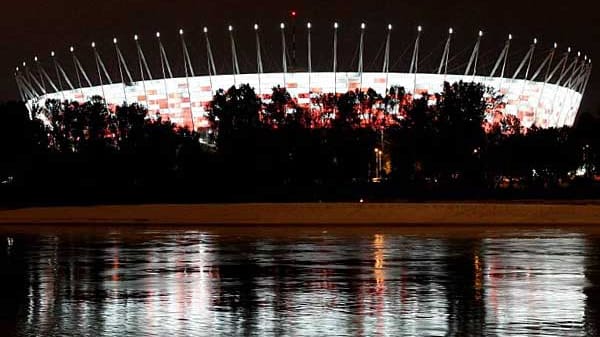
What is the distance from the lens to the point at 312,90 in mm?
101500

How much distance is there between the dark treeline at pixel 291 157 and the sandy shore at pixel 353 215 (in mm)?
15531

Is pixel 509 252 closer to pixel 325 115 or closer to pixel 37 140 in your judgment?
pixel 325 115

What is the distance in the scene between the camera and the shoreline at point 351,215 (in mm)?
39938

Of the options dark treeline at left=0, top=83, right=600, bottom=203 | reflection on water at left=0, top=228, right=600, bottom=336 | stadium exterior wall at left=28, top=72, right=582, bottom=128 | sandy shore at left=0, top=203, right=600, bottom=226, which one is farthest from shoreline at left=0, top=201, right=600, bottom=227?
stadium exterior wall at left=28, top=72, right=582, bottom=128

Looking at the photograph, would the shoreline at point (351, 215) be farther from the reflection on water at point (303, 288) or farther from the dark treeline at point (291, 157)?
the dark treeline at point (291, 157)

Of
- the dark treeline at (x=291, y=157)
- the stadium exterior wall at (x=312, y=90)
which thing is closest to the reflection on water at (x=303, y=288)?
the dark treeline at (x=291, y=157)

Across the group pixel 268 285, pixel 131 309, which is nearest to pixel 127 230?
pixel 268 285

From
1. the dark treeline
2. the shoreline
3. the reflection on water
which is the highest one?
the dark treeline

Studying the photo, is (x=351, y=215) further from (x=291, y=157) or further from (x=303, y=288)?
(x=303, y=288)

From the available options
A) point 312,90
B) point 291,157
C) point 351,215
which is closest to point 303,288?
point 351,215

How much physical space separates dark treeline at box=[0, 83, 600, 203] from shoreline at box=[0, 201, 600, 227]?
15484mm

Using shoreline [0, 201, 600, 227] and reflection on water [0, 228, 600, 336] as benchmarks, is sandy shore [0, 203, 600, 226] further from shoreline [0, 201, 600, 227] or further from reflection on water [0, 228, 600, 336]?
reflection on water [0, 228, 600, 336]

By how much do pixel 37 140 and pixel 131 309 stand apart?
6334 centimetres

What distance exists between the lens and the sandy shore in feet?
131
